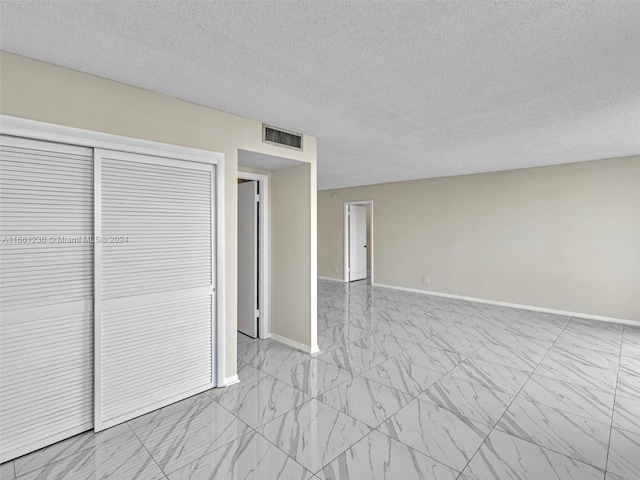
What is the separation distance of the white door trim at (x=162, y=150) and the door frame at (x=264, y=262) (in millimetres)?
1281

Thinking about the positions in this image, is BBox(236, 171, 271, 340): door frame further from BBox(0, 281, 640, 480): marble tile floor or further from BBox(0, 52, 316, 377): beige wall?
BBox(0, 52, 316, 377): beige wall

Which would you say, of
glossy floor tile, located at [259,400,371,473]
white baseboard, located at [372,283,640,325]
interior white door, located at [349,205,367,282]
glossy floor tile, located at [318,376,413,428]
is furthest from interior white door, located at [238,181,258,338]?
interior white door, located at [349,205,367,282]

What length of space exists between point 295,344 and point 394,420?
5.75ft

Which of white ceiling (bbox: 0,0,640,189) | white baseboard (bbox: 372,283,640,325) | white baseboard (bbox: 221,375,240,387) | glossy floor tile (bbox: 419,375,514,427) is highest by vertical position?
white ceiling (bbox: 0,0,640,189)

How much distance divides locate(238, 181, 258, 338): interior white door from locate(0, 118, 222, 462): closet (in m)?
1.36

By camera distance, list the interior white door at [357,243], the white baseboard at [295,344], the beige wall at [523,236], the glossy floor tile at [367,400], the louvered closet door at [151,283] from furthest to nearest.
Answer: the interior white door at [357,243], the beige wall at [523,236], the white baseboard at [295,344], the glossy floor tile at [367,400], the louvered closet door at [151,283]

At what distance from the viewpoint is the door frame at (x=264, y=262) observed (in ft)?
13.6

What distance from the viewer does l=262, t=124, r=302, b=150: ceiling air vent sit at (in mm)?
3195

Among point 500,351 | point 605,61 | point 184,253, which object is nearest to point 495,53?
point 605,61

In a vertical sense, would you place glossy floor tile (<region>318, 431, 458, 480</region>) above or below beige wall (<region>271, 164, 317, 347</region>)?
below

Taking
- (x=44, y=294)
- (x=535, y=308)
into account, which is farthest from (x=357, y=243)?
(x=44, y=294)

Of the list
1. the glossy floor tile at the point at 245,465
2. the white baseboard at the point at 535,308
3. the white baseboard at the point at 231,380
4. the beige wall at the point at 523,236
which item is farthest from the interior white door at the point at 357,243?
the glossy floor tile at the point at 245,465

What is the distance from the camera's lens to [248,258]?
170 inches

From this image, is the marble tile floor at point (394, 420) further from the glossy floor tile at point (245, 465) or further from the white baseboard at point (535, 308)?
the white baseboard at point (535, 308)
